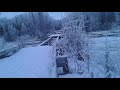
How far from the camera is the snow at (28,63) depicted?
2948 mm

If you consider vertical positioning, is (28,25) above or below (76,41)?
above

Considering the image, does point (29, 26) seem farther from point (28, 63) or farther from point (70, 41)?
point (70, 41)

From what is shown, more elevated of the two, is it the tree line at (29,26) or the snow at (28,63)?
the tree line at (29,26)

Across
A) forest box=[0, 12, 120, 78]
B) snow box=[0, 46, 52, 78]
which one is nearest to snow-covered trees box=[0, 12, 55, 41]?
forest box=[0, 12, 120, 78]

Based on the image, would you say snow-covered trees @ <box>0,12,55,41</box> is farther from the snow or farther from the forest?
the snow

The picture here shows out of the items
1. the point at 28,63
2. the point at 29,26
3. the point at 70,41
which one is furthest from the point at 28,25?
the point at 70,41

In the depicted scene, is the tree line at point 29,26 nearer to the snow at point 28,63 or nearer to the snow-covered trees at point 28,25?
the snow-covered trees at point 28,25

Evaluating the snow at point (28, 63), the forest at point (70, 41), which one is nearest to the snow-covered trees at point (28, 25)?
the forest at point (70, 41)

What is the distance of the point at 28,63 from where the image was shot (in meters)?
2.96

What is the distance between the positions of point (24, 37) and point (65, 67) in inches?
31.6

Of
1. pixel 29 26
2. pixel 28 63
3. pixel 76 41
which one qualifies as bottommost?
pixel 28 63
